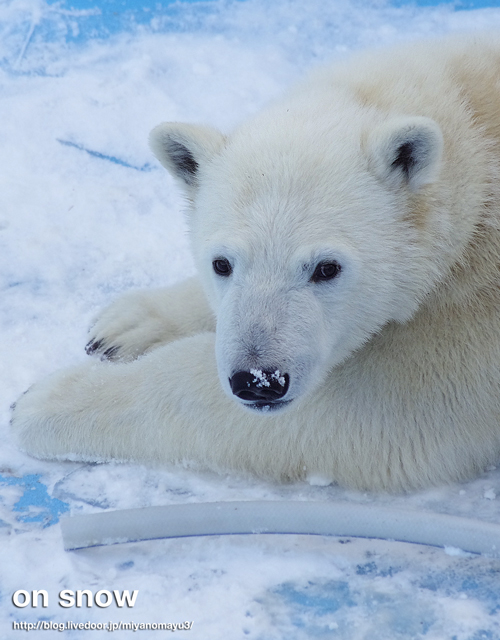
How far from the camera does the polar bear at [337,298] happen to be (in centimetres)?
249

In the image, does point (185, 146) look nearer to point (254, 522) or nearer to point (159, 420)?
point (159, 420)

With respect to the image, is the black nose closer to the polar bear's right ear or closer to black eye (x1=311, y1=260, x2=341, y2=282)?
black eye (x1=311, y1=260, x2=341, y2=282)

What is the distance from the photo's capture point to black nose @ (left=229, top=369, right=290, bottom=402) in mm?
2355

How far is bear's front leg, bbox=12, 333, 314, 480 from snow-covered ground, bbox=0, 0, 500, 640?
0.08 metres

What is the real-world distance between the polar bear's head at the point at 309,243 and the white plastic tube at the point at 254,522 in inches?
15.6

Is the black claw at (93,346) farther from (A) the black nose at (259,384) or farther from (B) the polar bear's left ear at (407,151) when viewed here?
(B) the polar bear's left ear at (407,151)

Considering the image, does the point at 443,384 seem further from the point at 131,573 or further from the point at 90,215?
the point at 90,215

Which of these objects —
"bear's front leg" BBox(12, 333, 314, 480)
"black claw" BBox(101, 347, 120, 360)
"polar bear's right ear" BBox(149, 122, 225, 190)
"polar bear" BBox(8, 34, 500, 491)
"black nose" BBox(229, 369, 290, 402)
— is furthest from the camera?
"black claw" BBox(101, 347, 120, 360)

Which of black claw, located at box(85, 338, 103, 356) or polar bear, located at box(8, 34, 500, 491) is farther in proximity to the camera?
black claw, located at box(85, 338, 103, 356)

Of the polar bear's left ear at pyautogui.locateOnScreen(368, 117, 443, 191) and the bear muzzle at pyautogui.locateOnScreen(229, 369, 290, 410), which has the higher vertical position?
the polar bear's left ear at pyautogui.locateOnScreen(368, 117, 443, 191)

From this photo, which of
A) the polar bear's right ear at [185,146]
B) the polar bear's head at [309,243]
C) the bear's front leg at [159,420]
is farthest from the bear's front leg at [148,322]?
the polar bear's head at [309,243]

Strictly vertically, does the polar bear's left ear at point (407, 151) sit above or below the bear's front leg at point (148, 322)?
above

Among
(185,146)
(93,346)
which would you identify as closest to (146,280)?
(93,346)

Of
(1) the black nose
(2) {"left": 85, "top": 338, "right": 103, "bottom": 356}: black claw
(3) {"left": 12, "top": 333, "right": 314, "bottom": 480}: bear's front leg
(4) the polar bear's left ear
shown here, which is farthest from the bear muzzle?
(2) {"left": 85, "top": 338, "right": 103, "bottom": 356}: black claw
